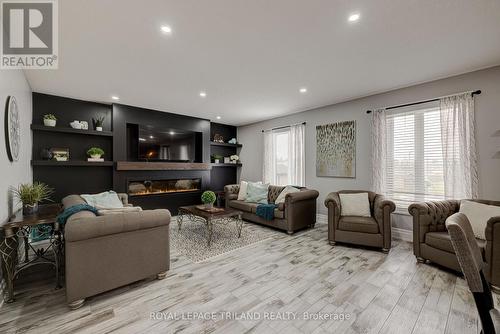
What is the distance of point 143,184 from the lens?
505 centimetres

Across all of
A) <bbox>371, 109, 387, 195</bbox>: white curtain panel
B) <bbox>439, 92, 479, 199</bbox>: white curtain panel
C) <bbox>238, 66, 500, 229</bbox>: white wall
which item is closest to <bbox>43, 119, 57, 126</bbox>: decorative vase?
<bbox>238, 66, 500, 229</bbox>: white wall

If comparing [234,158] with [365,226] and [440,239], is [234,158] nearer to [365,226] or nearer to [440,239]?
[365,226]

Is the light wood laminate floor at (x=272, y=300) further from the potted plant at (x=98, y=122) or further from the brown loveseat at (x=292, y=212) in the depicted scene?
the potted plant at (x=98, y=122)

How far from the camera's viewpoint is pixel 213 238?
3691 mm

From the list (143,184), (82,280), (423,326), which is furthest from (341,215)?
(143,184)

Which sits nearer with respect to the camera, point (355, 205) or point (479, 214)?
point (479, 214)

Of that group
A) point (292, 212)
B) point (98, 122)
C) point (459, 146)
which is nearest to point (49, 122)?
point (98, 122)

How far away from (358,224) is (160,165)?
14.3 feet

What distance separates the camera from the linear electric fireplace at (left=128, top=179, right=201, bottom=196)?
4.91m

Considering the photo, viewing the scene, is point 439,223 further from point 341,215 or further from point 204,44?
point 204,44

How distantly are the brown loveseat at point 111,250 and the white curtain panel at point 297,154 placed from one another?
3628mm

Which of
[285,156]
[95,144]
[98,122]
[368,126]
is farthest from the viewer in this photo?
[285,156]

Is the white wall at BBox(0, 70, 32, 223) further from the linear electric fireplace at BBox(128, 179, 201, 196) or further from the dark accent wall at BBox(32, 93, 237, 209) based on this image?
the linear electric fireplace at BBox(128, 179, 201, 196)

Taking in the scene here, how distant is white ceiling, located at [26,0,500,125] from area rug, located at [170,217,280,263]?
2.66m
